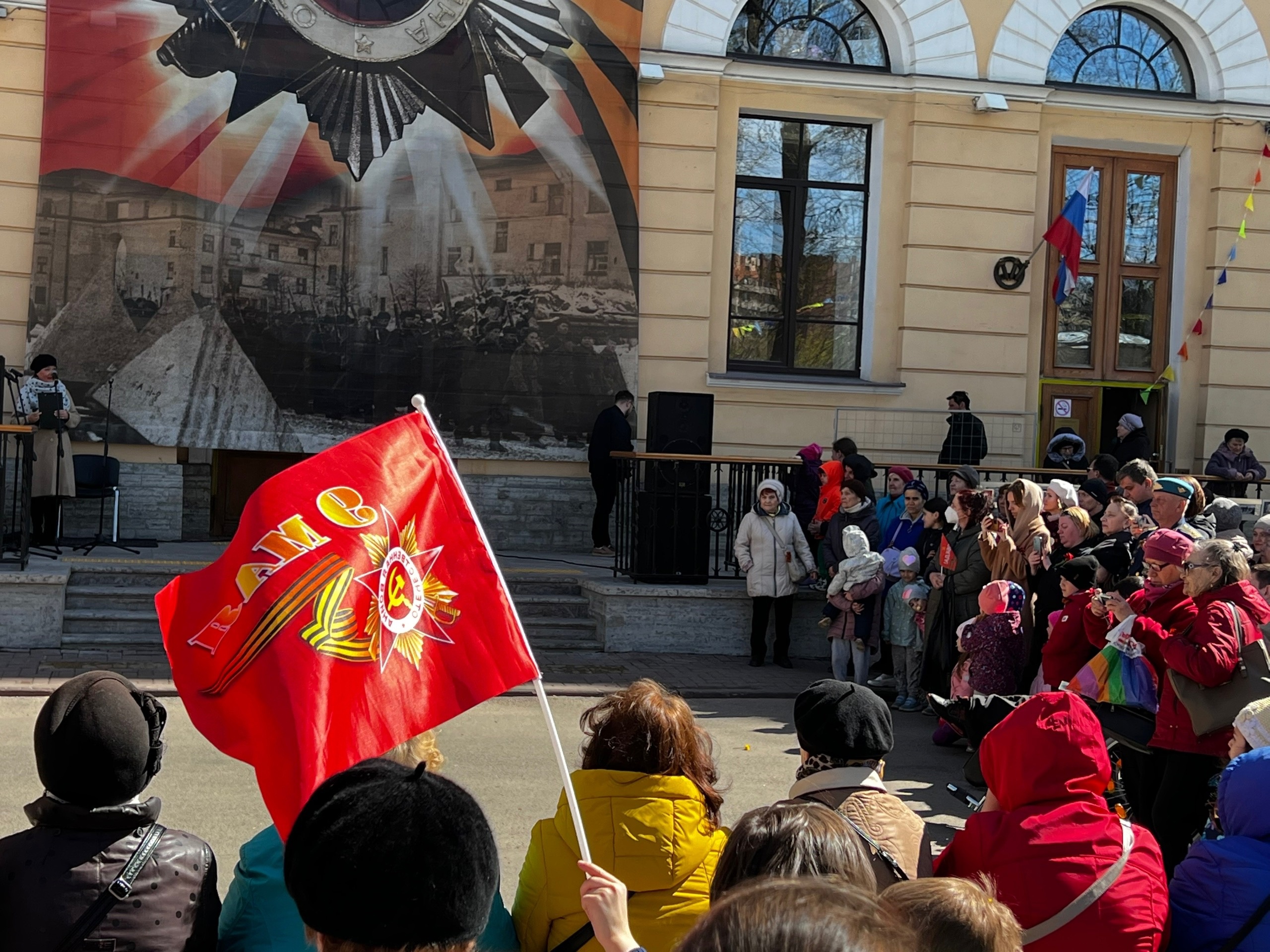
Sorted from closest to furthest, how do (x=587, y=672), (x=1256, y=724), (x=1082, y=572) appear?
(x=1256, y=724) < (x=1082, y=572) < (x=587, y=672)

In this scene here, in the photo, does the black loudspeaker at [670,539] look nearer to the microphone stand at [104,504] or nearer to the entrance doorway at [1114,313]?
the microphone stand at [104,504]

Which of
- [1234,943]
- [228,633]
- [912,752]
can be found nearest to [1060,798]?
[1234,943]

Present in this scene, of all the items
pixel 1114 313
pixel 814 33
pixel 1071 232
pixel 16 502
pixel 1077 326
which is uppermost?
pixel 814 33

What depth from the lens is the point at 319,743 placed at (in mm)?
2957

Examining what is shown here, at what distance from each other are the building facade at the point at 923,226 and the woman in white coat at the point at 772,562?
3.86 m

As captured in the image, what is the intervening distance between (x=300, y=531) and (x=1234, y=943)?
2426mm

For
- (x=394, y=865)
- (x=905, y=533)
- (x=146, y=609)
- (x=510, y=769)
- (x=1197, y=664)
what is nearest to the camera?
(x=394, y=865)

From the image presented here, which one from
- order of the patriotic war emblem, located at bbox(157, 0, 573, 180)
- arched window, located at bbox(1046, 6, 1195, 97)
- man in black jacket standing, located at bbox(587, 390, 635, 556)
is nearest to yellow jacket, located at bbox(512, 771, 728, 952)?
man in black jacket standing, located at bbox(587, 390, 635, 556)

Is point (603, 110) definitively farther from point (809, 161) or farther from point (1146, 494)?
point (1146, 494)

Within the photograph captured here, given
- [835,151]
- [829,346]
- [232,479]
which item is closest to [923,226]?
[835,151]

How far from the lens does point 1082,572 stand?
306 inches

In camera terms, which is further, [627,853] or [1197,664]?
[1197,664]

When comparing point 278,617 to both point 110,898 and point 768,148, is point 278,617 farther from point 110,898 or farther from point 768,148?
point 768,148

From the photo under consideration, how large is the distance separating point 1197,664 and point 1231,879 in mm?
2593
